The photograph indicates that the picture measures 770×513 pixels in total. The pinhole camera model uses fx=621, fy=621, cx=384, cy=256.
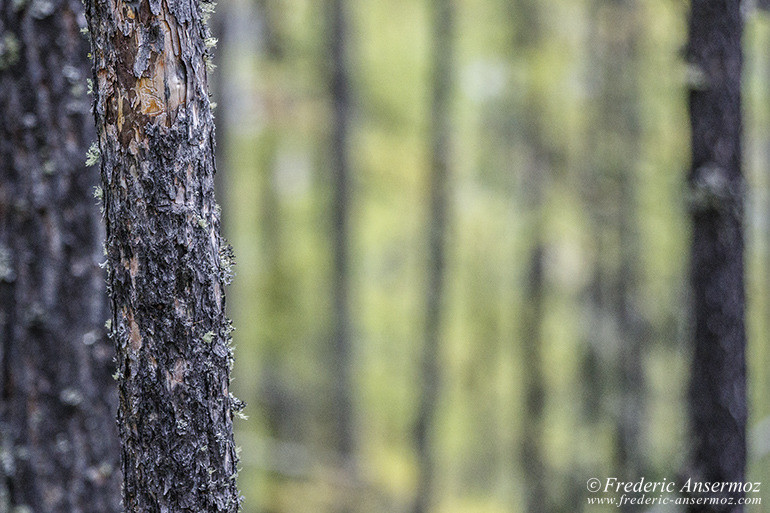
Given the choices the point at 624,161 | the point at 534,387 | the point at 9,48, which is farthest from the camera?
the point at 534,387

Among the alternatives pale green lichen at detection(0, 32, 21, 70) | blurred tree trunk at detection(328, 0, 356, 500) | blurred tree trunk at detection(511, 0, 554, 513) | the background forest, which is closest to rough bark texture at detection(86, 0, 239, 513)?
pale green lichen at detection(0, 32, 21, 70)

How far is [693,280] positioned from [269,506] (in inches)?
328

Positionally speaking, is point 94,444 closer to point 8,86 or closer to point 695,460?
point 8,86

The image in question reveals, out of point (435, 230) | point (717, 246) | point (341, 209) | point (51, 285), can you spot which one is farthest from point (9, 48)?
point (435, 230)

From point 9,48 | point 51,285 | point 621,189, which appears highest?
point 9,48

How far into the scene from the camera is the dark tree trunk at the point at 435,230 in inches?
361

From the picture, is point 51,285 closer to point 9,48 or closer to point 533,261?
point 9,48

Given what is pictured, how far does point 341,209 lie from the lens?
8.88 metres

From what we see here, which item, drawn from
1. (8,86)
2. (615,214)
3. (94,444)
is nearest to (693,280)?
(94,444)

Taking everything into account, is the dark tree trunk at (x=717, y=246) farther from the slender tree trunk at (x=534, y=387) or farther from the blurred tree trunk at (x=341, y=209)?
the slender tree trunk at (x=534, y=387)

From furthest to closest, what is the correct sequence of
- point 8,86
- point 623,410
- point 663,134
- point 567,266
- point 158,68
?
1. point 567,266
2. point 663,134
3. point 623,410
4. point 8,86
5. point 158,68

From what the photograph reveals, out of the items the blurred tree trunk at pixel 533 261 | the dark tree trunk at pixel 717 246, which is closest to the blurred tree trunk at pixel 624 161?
the blurred tree trunk at pixel 533 261

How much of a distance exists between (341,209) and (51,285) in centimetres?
650

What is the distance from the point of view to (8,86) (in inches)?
94.3
